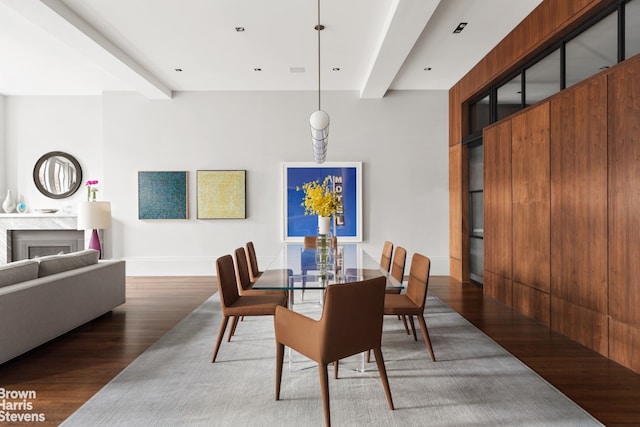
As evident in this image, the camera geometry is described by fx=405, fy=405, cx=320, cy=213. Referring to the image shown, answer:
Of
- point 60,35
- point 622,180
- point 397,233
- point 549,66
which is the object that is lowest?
point 397,233

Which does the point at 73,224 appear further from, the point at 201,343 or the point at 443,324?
the point at 443,324

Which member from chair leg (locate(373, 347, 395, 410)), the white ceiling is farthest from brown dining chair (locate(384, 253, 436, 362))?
the white ceiling

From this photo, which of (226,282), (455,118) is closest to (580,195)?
(226,282)

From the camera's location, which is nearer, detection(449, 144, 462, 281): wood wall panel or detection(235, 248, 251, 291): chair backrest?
detection(235, 248, 251, 291): chair backrest

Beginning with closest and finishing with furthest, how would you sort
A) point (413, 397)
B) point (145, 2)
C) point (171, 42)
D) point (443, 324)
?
point (413, 397)
point (145, 2)
point (443, 324)
point (171, 42)

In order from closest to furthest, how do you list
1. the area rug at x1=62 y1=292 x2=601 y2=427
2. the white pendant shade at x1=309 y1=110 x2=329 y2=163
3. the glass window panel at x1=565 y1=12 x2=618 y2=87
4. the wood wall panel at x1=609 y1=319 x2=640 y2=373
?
1. the area rug at x1=62 y1=292 x2=601 y2=427
2. the wood wall panel at x1=609 y1=319 x2=640 y2=373
3. the glass window panel at x1=565 y1=12 x2=618 y2=87
4. the white pendant shade at x1=309 y1=110 x2=329 y2=163

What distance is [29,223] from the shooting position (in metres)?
6.90

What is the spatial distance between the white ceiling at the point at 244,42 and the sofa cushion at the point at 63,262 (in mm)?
2296

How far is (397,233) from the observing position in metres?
6.89

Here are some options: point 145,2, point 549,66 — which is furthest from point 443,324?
point 145,2

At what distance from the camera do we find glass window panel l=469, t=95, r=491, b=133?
559 centimetres

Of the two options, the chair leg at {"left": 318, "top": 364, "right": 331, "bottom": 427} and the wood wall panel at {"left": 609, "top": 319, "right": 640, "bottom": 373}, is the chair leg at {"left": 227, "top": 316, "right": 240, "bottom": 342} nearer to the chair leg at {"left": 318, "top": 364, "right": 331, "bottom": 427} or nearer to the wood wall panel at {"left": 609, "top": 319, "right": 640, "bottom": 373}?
the chair leg at {"left": 318, "top": 364, "right": 331, "bottom": 427}

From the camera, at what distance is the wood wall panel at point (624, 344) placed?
9.20 ft

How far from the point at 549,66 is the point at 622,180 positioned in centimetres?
162
